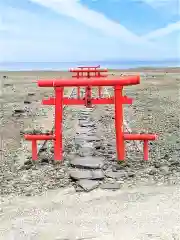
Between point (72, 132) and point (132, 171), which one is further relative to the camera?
point (72, 132)

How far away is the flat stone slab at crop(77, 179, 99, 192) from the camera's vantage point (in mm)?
6285

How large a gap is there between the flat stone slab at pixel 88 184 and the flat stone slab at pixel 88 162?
66 centimetres

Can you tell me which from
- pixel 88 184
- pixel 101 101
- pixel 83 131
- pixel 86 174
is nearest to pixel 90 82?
pixel 101 101

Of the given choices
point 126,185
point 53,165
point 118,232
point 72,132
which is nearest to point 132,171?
point 126,185

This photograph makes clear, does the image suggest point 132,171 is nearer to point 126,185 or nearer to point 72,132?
point 126,185

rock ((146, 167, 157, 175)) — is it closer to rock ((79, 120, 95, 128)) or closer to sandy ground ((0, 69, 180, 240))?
sandy ground ((0, 69, 180, 240))

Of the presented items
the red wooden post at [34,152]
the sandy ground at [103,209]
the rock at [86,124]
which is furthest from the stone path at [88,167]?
the rock at [86,124]

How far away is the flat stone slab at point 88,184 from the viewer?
20.6ft

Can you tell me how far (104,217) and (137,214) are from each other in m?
0.38

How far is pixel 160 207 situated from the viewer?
5.61m

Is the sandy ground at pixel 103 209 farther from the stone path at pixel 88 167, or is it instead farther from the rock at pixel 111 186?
the stone path at pixel 88 167

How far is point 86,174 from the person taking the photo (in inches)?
269

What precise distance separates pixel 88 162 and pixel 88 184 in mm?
1043

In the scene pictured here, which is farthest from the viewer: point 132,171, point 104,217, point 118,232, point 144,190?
point 132,171
